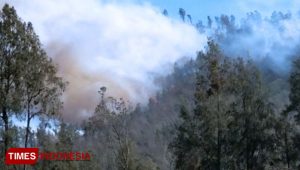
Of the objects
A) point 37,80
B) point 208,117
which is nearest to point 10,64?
point 37,80

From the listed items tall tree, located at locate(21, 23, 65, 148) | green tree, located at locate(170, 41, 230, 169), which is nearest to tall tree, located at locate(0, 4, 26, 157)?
tall tree, located at locate(21, 23, 65, 148)

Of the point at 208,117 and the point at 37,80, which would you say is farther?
the point at 208,117

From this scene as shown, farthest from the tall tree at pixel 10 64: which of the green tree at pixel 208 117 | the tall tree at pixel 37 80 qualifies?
the green tree at pixel 208 117

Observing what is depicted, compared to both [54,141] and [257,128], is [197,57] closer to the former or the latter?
[257,128]

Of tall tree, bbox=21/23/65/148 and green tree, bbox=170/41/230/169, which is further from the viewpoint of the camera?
green tree, bbox=170/41/230/169

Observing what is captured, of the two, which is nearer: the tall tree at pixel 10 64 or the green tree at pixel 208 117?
the tall tree at pixel 10 64

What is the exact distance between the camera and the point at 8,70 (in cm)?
3691

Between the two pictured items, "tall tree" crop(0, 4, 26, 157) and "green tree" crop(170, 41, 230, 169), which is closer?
"tall tree" crop(0, 4, 26, 157)

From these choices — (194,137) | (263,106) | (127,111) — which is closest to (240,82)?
(263,106)

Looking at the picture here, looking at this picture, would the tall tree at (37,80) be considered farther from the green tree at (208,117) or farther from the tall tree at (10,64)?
the green tree at (208,117)

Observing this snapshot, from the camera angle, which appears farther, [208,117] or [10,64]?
[208,117]

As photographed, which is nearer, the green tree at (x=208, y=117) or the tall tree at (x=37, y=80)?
the tall tree at (x=37, y=80)

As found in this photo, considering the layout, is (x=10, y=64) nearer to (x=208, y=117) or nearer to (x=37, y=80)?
(x=37, y=80)

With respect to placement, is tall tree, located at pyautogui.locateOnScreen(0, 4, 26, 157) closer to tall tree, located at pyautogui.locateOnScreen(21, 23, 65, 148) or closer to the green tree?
tall tree, located at pyautogui.locateOnScreen(21, 23, 65, 148)
